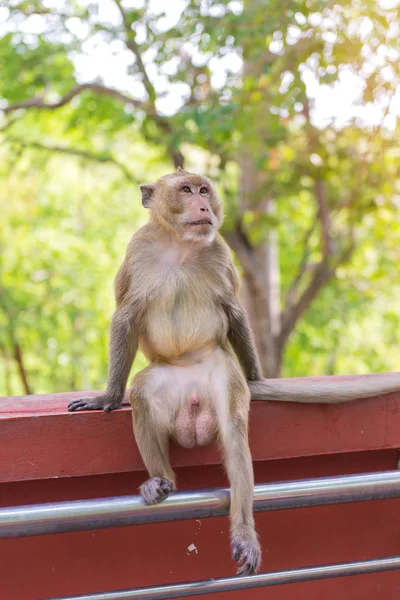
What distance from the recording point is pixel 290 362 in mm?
10227

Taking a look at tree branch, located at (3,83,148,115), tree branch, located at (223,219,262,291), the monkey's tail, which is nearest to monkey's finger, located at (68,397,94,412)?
the monkey's tail

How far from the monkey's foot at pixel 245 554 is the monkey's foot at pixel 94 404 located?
1.78ft

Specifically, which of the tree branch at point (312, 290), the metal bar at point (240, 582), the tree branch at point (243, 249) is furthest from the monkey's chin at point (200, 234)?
the tree branch at point (312, 290)

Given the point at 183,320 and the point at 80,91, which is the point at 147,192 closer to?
the point at 183,320

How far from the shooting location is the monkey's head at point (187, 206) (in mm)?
2551

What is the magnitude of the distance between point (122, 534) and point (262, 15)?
11.7ft

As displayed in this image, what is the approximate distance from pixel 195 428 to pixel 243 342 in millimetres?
469

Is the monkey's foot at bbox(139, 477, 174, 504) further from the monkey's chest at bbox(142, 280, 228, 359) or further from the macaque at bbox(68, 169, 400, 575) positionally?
the monkey's chest at bbox(142, 280, 228, 359)

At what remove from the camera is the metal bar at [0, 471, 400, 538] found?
1.47 m

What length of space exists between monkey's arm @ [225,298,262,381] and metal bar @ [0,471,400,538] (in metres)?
0.93

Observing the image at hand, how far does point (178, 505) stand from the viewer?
5.23 feet

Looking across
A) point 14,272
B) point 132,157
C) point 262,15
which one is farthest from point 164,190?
point 132,157

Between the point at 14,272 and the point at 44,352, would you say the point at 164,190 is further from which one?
the point at 44,352

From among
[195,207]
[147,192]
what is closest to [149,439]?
[195,207]
